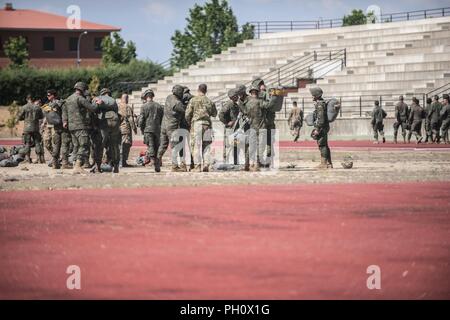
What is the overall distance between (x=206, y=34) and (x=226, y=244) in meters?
84.0

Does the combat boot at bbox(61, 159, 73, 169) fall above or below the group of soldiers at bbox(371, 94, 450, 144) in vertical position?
below

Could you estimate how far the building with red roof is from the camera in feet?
358

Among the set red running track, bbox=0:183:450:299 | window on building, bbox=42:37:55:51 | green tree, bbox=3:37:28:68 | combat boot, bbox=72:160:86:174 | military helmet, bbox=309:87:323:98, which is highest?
window on building, bbox=42:37:55:51

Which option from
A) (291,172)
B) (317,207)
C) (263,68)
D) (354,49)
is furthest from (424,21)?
(317,207)

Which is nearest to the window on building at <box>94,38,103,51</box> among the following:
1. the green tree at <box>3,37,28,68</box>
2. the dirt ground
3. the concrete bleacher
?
the green tree at <box>3,37,28,68</box>

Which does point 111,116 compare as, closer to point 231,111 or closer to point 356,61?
point 231,111

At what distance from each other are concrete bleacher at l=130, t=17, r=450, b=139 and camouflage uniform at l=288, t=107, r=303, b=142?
146 inches

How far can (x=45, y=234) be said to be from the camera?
14.0 meters

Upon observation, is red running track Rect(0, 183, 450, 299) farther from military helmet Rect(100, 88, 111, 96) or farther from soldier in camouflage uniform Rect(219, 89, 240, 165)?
soldier in camouflage uniform Rect(219, 89, 240, 165)

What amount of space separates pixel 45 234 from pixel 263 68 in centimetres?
5079

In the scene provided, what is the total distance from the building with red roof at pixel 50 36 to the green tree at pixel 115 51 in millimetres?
10522

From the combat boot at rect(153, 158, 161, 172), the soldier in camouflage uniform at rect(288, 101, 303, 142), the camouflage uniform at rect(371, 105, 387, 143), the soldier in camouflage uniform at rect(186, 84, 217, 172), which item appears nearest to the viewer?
the soldier in camouflage uniform at rect(186, 84, 217, 172)

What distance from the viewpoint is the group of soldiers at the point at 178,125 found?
83.3 feet
